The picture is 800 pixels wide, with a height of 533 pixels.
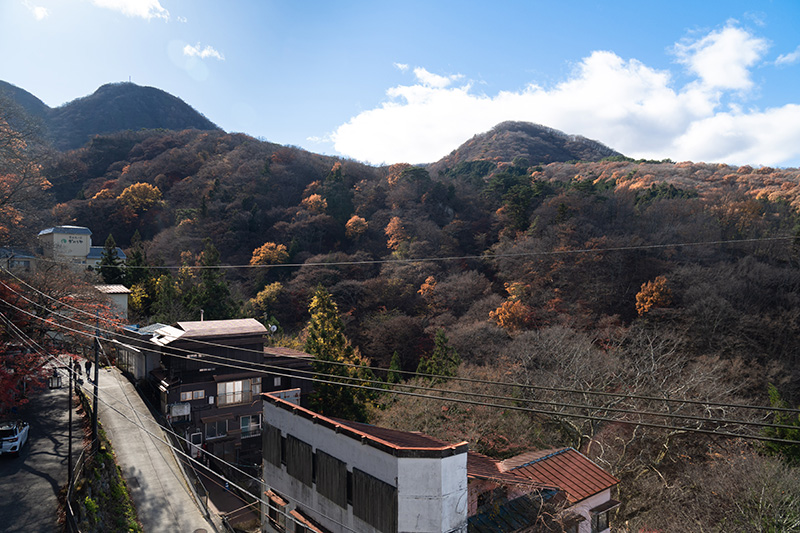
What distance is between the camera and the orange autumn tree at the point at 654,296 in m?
26.3

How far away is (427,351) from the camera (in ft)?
98.8

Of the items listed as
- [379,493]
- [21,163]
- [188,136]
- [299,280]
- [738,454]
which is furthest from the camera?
[188,136]

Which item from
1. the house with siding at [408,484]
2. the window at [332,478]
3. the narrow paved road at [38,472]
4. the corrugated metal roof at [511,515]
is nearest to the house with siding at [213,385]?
the narrow paved road at [38,472]

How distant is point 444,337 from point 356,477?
15.4 m

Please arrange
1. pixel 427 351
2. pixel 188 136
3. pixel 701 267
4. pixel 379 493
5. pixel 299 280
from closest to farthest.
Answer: pixel 379 493, pixel 701 267, pixel 427 351, pixel 299 280, pixel 188 136

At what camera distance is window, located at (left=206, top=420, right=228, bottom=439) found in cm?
1952

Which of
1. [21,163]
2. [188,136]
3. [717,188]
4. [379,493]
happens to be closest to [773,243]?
[717,188]

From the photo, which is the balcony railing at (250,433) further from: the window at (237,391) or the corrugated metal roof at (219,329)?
the corrugated metal roof at (219,329)

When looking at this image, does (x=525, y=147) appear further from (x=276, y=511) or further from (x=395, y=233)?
(x=276, y=511)

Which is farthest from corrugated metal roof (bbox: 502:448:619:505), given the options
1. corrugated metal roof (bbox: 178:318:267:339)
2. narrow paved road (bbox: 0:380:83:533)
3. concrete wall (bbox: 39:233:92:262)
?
concrete wall (bbox: 39:233:92:262)

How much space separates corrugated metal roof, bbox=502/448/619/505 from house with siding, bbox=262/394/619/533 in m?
0.03

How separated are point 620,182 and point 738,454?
36788mm

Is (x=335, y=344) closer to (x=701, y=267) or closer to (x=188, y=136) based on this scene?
(x=701, y=267)

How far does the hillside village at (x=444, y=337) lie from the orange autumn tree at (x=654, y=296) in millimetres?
130
